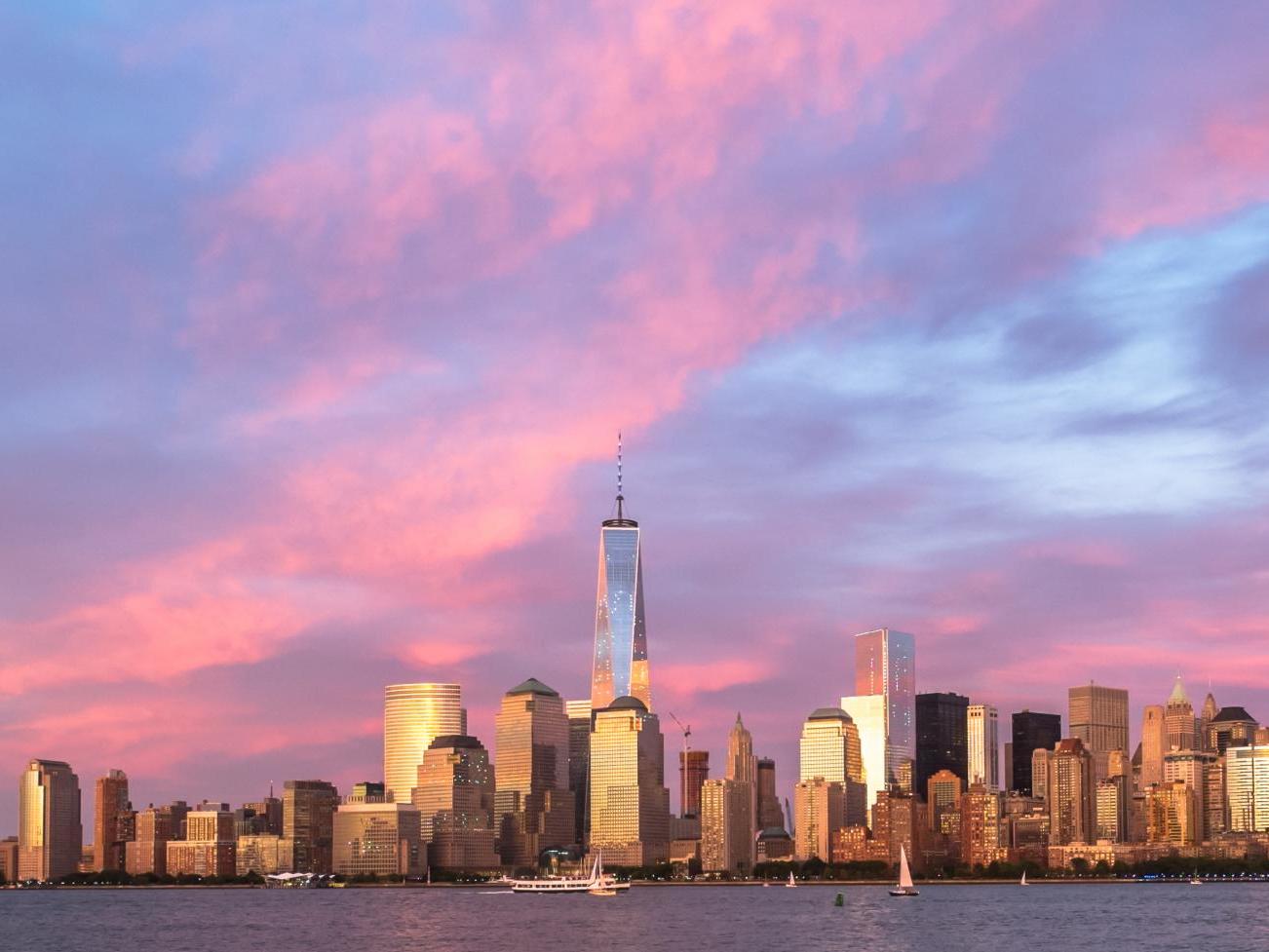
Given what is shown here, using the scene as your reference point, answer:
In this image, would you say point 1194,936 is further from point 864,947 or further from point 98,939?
point 98,939

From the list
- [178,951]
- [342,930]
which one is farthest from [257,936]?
[178,951]

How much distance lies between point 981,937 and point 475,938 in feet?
144

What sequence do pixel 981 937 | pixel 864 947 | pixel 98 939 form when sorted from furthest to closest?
1. pixel 98 939
2. pixel 981 937
3. pixel 864 947

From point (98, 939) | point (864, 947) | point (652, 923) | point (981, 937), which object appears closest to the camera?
point (864, 947)

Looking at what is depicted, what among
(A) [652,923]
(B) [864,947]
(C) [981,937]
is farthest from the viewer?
(A) [652,923]

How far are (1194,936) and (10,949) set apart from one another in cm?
10379

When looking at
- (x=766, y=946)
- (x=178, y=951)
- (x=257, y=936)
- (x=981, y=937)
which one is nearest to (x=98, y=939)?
(x=257, y=936)

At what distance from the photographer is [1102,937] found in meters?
168

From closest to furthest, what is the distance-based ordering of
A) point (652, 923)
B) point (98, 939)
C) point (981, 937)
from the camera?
point (981, 937), point (98, 939), point (652, 923)

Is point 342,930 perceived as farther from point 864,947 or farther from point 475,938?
point 864,947

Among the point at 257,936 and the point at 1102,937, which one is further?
the point at 257,936

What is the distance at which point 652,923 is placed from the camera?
19800cm

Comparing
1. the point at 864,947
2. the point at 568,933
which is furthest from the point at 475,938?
the point at 864,947

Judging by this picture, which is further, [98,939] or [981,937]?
[98,939]
